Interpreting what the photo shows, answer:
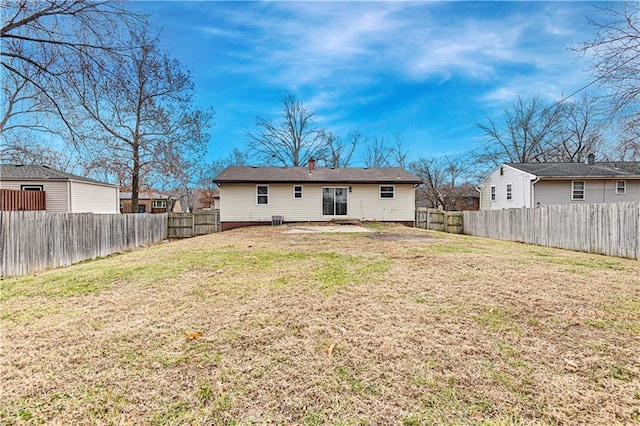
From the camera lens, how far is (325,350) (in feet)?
9.19

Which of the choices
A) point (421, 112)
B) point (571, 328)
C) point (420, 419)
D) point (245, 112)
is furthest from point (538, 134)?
point (420, 419)

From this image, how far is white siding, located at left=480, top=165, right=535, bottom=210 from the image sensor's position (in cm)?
1920

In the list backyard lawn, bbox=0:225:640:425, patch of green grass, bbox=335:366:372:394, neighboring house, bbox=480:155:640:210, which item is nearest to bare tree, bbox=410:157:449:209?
neighboring house, bbox=480:155:640:210

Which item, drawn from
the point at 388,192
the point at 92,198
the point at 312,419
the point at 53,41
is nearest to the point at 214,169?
the point at 92,198

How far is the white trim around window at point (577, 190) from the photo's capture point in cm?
1852

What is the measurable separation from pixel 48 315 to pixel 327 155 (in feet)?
106

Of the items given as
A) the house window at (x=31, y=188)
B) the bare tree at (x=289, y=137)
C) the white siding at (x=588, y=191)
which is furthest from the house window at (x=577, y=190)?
the house window at (x=31, y=188)

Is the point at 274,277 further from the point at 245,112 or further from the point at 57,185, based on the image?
the point at 245,112

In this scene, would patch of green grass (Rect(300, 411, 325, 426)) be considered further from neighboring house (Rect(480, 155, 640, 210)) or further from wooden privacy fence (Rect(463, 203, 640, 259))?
neighboring house (Rect(480, 155, 640, 210))

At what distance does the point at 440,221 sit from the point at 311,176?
7.96 m

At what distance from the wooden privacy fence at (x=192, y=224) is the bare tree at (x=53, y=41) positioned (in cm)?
1032

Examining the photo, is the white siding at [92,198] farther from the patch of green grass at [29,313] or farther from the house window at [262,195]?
the patch of green grass at [29,313]

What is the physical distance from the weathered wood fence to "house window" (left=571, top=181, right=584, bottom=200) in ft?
22.9

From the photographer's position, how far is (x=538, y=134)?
29359 mm
